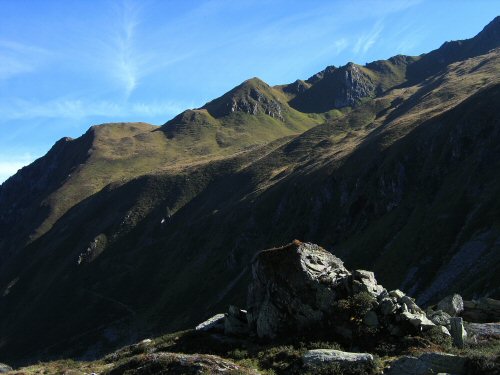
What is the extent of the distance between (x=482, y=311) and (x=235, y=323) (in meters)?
13.6

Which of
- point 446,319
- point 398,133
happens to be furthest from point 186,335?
point 398,133

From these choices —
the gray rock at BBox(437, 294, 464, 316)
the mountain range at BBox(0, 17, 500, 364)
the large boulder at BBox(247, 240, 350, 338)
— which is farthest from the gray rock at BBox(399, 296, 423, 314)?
the mountain range at BBox(0, 17, 500, 364)

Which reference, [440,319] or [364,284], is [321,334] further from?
[440,319]

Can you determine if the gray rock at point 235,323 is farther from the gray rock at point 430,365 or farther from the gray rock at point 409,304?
the gray rock at point 430,365

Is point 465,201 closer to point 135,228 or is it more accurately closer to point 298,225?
point 298,225

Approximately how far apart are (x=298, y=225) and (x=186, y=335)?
264 ft

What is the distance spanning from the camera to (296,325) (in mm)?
24016

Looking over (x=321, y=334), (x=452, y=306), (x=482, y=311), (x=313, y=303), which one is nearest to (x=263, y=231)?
(x=482, y=311)

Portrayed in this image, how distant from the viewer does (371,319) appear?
2225cm

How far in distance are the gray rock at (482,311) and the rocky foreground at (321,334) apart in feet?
0.17

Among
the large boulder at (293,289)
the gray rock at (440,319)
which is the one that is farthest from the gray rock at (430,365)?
the large boulder at (293,289)

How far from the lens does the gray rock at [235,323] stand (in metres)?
25.8

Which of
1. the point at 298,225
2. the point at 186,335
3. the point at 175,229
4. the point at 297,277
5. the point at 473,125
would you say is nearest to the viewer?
the point at 297,277

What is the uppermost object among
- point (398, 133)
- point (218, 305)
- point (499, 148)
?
point (398, 133)
